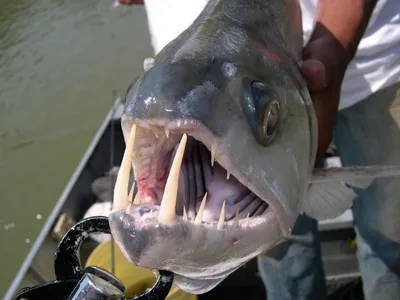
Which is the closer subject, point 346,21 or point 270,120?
point 270,120

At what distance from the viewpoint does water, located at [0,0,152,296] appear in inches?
203

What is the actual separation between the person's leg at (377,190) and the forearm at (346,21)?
548mm

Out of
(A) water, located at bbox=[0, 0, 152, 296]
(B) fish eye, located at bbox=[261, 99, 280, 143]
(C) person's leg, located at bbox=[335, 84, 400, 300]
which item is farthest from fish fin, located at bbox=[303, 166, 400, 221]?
(A) water, located at bbox=[0, 0, 152, 296]

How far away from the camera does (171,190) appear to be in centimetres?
95

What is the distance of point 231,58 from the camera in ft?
3.98

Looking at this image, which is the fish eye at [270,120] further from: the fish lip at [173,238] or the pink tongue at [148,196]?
the pink tongue at [148,196]

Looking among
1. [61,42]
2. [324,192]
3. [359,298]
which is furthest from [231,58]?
[61,42]

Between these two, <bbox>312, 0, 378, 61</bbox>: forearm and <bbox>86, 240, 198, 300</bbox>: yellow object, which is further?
<bbox>86, 240, 198, 300</bbox>: yellow object

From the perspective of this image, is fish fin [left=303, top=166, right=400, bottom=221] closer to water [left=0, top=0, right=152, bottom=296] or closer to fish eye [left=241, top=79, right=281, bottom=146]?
fish eye [left=241, top=79, right=281, bottom=146]

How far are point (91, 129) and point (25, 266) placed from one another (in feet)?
12.8

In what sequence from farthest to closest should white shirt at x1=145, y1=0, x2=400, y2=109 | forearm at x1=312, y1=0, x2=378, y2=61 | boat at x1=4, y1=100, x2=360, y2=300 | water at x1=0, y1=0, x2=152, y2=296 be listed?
water at x1=0, y1=0, x2=152, y2=296 < boat at x1=4, y1=100, x2=360, y2=300 < white shirt at x1=145, y1=0, x2=400, y2=109 < forearm at x1=312, y1=0, x2=378, y2=61

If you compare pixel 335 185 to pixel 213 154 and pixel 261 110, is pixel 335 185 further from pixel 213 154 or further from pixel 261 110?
pixel 213 154

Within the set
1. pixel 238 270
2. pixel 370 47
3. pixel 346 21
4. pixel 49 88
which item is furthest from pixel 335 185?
pixel 49 88

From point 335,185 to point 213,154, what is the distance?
2.37 feet
